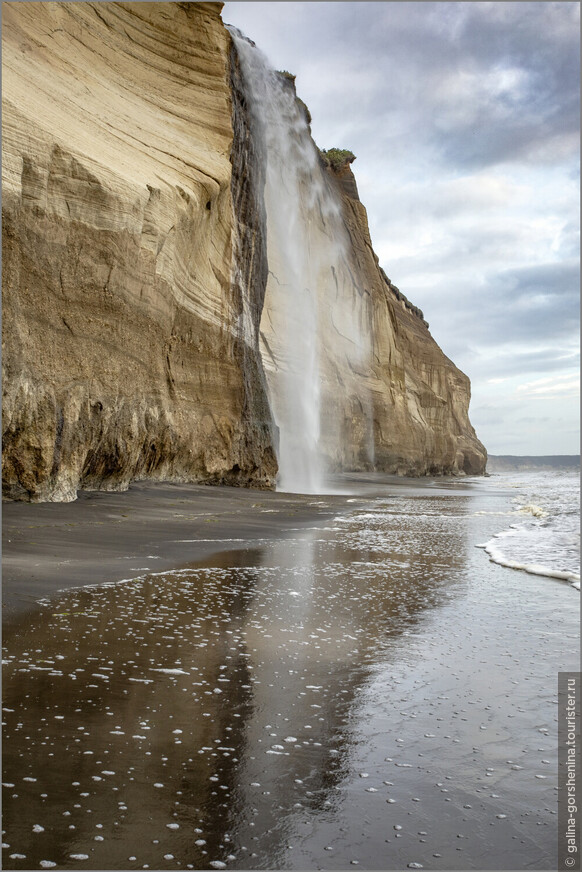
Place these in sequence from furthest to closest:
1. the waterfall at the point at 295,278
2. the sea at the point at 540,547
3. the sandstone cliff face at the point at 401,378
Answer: the sandstone cliff face at the point at 401,378 < the waterfall at the point at 295,278 < the sea at the point at 540,547

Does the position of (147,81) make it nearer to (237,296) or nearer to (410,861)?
(237,296)

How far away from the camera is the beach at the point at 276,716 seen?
179 centimetres

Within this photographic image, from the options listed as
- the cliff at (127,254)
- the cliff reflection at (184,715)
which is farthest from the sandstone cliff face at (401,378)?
the cliff reflection at (184,715)

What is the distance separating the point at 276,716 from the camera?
2.66m

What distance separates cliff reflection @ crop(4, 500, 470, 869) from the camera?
1779 millimetres

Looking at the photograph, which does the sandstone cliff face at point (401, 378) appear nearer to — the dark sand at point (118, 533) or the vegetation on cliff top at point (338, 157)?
the vegetation on cliff top at point (338, 157)

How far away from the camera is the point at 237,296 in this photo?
60.8 feet

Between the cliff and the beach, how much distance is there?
169 inches

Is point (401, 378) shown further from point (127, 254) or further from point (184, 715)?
point (184, 715)

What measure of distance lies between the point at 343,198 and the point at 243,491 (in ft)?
107

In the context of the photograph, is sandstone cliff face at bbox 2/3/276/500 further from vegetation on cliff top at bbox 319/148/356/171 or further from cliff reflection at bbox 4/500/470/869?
vegetation on cliff top at bbox 319/148/356/171

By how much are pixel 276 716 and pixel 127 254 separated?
1082 centimetres

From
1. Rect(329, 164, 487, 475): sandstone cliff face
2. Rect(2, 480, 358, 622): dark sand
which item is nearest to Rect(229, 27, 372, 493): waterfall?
Rect(329, 164, 487, 475): sandstone cliff face

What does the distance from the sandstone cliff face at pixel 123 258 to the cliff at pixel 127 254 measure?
34 mm
